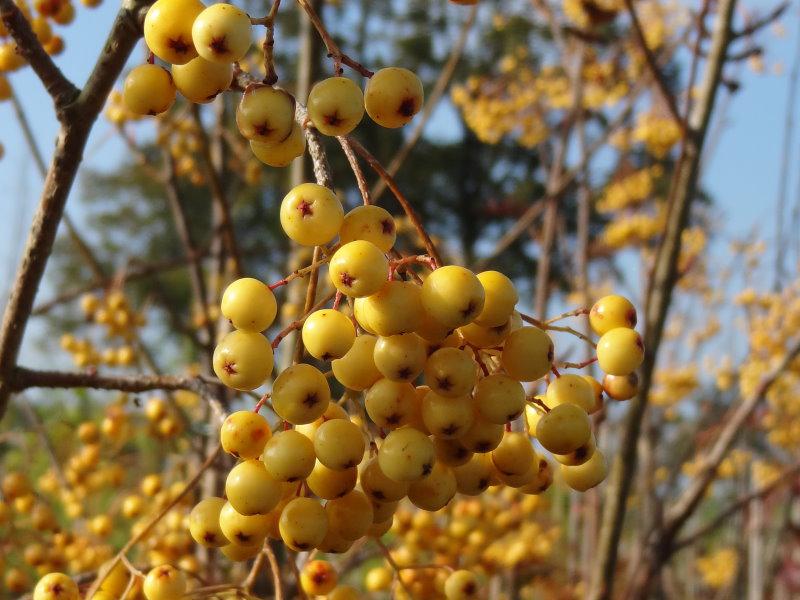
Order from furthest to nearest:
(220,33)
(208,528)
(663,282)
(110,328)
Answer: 1. (110,328)
2. (663,282)
3. (208,528)
4. (220,33)

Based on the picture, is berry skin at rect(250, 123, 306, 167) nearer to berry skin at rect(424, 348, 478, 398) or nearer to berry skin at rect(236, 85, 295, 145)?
berry skin at rect(236, 85, 295, 145)

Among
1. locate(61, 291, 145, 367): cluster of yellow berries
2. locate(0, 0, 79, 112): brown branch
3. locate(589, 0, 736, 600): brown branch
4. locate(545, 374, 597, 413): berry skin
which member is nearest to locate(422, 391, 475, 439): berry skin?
locate(545, 374, 597, 413): berry skin

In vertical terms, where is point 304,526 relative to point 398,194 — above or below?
below

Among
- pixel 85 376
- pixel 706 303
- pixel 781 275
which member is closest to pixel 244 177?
pixel 85 376

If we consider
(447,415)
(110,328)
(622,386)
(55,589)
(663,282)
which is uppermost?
(110,328)

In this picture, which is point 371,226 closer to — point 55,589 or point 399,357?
point 399,357

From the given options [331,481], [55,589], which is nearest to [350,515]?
[331,481]

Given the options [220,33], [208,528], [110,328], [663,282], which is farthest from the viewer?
[110,328]

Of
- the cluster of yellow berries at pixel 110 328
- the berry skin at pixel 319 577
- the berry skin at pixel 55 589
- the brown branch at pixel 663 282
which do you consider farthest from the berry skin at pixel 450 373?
A: the cluster of yellow berries at pixel 110 328
